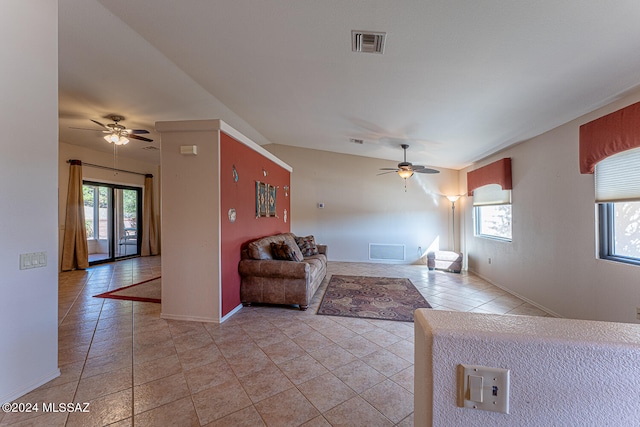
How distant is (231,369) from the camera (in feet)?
6.99

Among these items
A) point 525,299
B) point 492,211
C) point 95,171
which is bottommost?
point 525,299

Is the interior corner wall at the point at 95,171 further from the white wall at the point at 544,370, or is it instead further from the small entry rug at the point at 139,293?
the white wall at the point at 544,370

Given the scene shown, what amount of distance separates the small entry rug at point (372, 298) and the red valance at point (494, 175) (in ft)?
7.69

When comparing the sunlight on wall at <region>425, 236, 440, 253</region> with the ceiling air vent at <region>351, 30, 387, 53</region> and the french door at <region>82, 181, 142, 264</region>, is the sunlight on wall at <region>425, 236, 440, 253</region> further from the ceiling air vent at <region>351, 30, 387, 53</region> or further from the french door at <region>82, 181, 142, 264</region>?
the french door at <region>82, 181, 142, 264</region>

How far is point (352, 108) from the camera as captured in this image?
12.1 feet

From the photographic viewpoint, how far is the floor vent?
6730mm

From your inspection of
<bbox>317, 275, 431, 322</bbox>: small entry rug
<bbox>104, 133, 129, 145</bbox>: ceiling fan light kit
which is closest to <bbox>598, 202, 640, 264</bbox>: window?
<bbox>317, 275, 431, 322</bbox>: small entry rug

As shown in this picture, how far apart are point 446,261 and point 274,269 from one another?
14.0ft

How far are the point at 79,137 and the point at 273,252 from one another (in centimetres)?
483

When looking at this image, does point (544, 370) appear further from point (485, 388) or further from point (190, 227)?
point (190, 227)

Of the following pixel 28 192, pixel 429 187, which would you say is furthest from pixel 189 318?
pixel 429 187

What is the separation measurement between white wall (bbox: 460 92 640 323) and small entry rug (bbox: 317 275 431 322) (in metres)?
1.60

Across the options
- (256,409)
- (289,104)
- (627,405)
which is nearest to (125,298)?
(256,409)

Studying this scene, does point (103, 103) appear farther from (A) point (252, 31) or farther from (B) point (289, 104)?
(A) point (252, 31)
